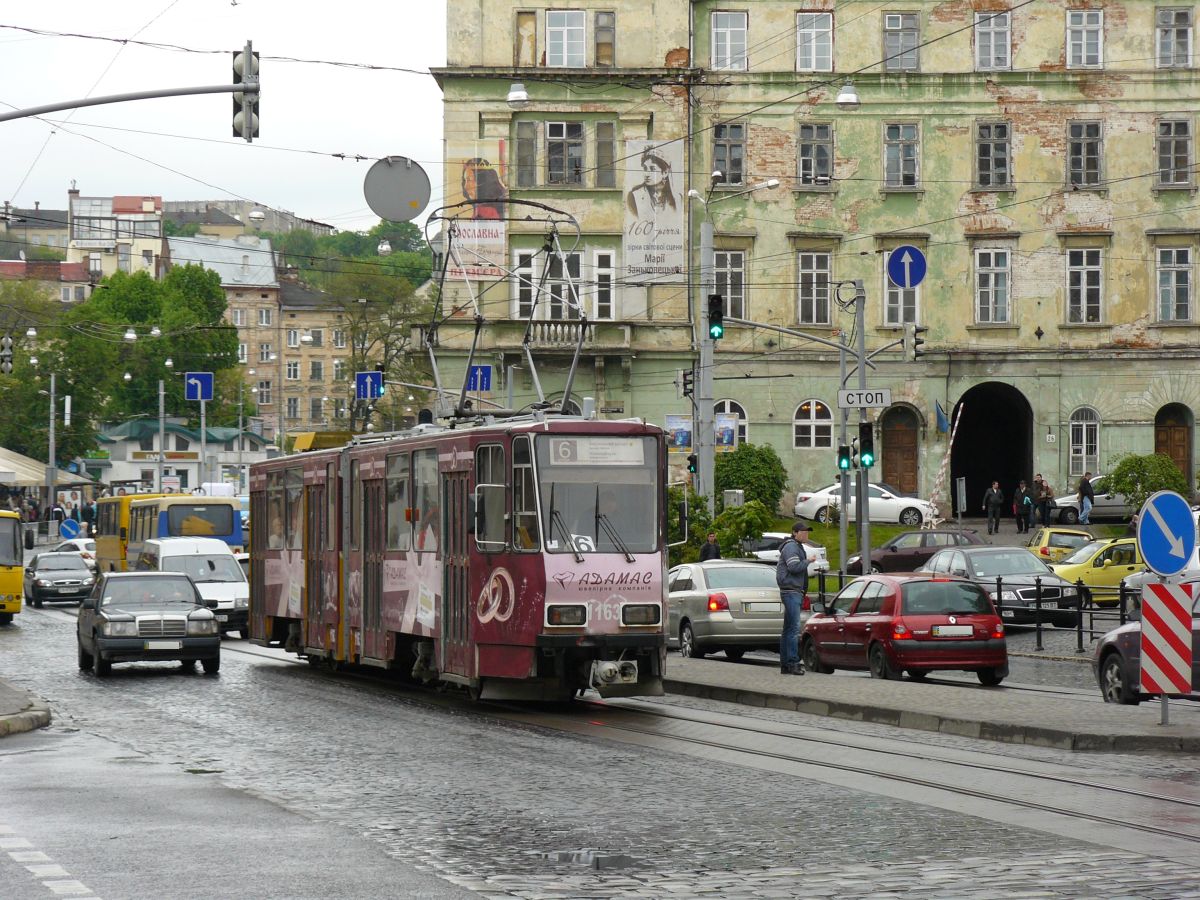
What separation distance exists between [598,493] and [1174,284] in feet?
150

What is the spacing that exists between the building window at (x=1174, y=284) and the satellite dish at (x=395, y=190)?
36266 millimetres

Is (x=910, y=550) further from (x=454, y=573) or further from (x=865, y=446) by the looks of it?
(x=454, y=573)

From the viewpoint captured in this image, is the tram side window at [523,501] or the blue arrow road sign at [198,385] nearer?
the tram side window at [523,501]

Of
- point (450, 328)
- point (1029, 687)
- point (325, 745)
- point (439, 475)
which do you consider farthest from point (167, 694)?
point (450, 328)

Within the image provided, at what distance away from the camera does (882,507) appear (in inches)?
2292

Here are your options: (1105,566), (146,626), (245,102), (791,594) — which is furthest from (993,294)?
(245,102)

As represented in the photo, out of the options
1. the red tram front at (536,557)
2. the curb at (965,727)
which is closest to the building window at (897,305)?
the curb at (965,727)

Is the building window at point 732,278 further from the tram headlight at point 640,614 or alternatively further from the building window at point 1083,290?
A: the tram headlight at point 640,614

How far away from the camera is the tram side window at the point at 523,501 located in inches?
798

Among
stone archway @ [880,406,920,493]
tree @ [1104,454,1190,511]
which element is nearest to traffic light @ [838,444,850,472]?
tree @ [1104,454,1190,511]

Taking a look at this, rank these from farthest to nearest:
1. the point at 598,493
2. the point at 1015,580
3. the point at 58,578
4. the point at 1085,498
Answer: the point at 1085,498, the point at 58,578, the point at 1015,580, the point at 598,493

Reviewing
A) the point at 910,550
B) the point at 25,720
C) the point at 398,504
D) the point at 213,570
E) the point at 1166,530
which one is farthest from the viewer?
the point at 910,550

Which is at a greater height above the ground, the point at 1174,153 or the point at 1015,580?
the point at 1174,153

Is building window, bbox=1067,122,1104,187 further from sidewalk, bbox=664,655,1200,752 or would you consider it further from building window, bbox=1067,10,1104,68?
sidewalk, bbox=664,655,1200,752
